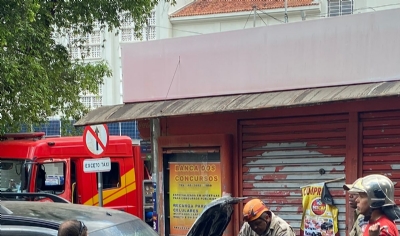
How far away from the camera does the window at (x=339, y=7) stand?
1137 inches

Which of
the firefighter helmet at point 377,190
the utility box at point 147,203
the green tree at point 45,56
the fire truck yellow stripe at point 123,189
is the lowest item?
the utility box at point 147,203

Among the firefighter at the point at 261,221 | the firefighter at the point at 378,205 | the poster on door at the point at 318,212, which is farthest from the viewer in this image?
the poster on door at the point at 318,212

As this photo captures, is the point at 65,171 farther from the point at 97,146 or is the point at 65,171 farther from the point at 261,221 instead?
the point at 261,221

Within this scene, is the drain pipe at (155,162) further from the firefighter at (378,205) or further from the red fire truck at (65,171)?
the firefighter at (378,205)

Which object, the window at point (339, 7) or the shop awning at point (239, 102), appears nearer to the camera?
the shop awning at point (239, 102)

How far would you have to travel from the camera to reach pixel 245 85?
9.47 meters

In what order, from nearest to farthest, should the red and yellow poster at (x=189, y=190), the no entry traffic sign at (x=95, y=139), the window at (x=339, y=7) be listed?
the red and yellow poster at (x=189, y=190), the no entry traffic sign at (x=95, y=139), the window at (x=339, y=7)

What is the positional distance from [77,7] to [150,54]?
13.5 feet

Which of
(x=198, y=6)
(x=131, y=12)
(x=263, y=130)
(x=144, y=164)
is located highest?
(x=198, y=6)

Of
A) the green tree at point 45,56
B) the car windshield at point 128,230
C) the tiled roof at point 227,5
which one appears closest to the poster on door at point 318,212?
the car windshield at point 128,230

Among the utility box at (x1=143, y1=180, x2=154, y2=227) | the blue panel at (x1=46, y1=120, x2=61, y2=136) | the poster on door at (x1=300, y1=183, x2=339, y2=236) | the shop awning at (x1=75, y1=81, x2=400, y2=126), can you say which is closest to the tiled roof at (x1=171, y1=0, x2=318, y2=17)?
the blue panel at (x1=46, y1=120, x2=61, y2=136)

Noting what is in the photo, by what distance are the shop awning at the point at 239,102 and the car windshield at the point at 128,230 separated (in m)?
3.55

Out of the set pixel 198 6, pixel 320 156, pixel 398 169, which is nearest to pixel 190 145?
pixel 320 156

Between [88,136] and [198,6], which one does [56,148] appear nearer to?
[88,136]
